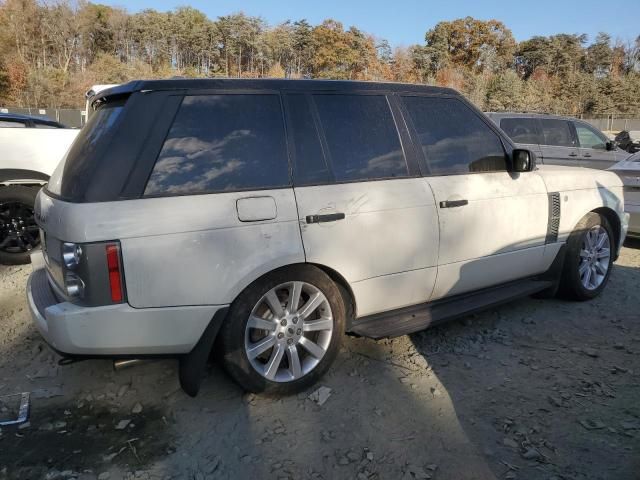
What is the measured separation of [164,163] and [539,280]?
3237 millimetres

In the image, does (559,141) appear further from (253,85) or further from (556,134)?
(253,85)

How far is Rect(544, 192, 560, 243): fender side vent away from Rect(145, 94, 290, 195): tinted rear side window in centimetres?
237

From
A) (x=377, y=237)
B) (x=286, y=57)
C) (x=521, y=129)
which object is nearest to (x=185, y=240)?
(x=377, y=237)

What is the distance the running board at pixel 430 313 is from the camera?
3.22 meters

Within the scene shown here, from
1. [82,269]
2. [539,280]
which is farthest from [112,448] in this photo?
[539,280]

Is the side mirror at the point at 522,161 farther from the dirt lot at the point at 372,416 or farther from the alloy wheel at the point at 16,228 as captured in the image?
the alloy wheel at the point at 16,228

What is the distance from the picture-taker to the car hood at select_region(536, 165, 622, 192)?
161 inches

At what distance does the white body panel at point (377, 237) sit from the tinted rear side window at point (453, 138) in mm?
318

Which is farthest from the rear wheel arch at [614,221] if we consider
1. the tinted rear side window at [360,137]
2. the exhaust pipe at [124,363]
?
the exhaust pipe at [124,363]

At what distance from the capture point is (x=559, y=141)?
34.1 feet

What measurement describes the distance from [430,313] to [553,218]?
1476mm

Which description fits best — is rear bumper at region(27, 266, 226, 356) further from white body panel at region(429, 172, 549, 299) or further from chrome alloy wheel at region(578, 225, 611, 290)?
chrome alloy wheel at region(578, 225, 611, 290)

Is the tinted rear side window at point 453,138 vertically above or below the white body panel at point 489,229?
above

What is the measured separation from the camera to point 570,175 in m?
4.26
